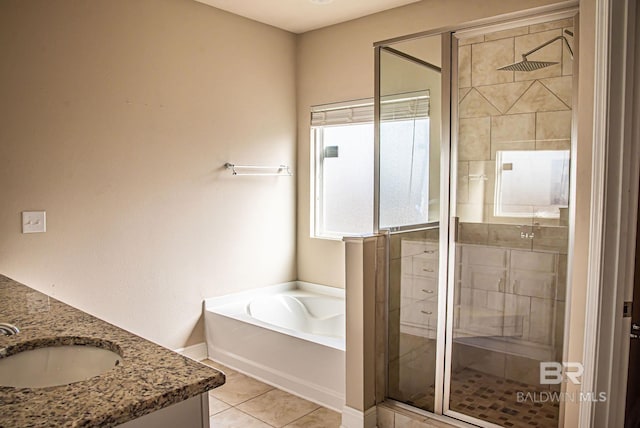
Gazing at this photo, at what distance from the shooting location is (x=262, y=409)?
2.95 m

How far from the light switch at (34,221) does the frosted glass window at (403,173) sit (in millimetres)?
1961

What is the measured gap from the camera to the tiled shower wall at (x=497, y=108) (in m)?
2.20

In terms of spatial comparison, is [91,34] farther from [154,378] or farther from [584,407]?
[584,407]

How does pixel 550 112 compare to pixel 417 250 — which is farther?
pixel 417 250

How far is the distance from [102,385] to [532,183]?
2.08m

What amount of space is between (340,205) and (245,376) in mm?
1613

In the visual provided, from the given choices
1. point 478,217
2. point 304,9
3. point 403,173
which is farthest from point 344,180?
point 478,217

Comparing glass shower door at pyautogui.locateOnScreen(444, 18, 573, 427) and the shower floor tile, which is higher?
glass shower door at pyautogui.locateOnScreen(444, 18, 573, 427)

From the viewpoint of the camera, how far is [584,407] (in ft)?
6.21

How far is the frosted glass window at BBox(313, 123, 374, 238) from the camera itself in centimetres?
404

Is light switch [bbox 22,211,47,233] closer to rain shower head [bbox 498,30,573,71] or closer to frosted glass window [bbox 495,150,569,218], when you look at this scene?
frosted glass window [bbox 495,150,569,218]

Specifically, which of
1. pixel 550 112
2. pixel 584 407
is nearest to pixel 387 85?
pixel 550 112

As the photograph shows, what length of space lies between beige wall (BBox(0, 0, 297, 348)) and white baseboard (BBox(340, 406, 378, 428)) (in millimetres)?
1495

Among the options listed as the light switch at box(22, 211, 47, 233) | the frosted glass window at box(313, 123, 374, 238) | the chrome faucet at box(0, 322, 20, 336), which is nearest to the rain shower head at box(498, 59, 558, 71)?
the frosted glass window at box(313, 123, 374, 238)
